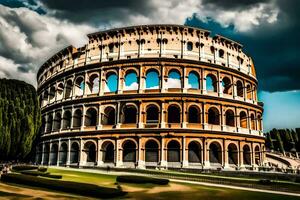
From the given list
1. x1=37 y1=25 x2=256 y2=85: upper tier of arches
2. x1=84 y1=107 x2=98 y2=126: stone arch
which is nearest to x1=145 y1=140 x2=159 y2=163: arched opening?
x1=84 y1=107 x2=98 y2=126: stone arch

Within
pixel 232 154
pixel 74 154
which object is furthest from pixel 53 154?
pixel 232 154

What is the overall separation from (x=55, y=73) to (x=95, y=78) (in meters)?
7.33

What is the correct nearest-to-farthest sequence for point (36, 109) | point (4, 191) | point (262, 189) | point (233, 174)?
1. point (4, 191)
2. point (262, 189)
3. point (36, 109)
4. point (233, 174)

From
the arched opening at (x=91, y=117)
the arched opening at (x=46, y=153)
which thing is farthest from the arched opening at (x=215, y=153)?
the arched opening at (x=46, y=153)

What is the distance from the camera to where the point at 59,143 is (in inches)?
1377

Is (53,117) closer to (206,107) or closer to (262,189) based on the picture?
(206,107)

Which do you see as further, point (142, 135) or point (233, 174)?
point (142, 135)

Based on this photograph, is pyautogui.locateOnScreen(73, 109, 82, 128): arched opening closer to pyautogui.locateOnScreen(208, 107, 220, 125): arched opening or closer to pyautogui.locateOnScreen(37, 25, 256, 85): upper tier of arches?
pyautogui.locateOnScreen(37, 25, 256, 85): upper tier of arches

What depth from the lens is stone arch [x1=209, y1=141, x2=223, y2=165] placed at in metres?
31.8

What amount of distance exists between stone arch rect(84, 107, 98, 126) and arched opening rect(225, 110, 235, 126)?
1551 cm

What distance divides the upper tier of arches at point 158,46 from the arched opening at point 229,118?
5704 mm

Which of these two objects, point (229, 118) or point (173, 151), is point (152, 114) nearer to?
point (173, 151)

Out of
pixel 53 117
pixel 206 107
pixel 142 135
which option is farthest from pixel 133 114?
pixel 53 117

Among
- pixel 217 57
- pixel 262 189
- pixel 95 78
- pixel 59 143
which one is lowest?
pixel 262 189
